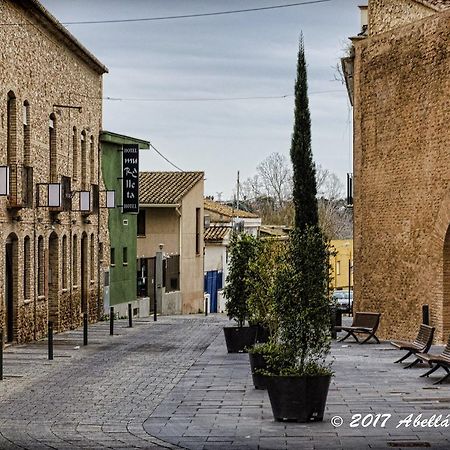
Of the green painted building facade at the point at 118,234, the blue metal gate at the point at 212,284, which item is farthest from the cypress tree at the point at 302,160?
the blue metal gate at the point at 212,284

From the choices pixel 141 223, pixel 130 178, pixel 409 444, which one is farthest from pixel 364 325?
pixel 141 223

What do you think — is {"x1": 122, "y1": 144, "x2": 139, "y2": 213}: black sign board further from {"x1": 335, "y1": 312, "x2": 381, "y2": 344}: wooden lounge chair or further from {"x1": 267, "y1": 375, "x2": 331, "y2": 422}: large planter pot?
{"x1": 267, "y1": 375, "x2": 331, "y2": 422}: large planter pot

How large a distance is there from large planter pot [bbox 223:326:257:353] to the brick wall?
4063mm

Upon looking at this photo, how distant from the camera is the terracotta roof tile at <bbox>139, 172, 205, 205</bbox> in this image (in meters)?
53.8

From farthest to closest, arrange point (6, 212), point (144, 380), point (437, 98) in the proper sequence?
point (6, 212) < point (437, 98) < point (144, 380)

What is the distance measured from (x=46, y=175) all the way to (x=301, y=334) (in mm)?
19406

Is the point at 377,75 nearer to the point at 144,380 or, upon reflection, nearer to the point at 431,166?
the point at 431,166

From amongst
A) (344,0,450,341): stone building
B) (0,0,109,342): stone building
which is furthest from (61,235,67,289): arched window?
(344,0,450,341): stone building

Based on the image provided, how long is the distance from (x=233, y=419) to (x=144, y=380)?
575 cm

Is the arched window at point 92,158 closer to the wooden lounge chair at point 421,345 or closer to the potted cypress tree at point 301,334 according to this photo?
the wooden lounge chair at point 421,345

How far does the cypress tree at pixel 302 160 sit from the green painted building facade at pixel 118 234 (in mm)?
11873

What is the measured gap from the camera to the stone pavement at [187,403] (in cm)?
1278

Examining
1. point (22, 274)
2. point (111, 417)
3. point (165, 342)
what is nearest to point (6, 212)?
point (22, 274)

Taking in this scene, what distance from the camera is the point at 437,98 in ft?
81.7
